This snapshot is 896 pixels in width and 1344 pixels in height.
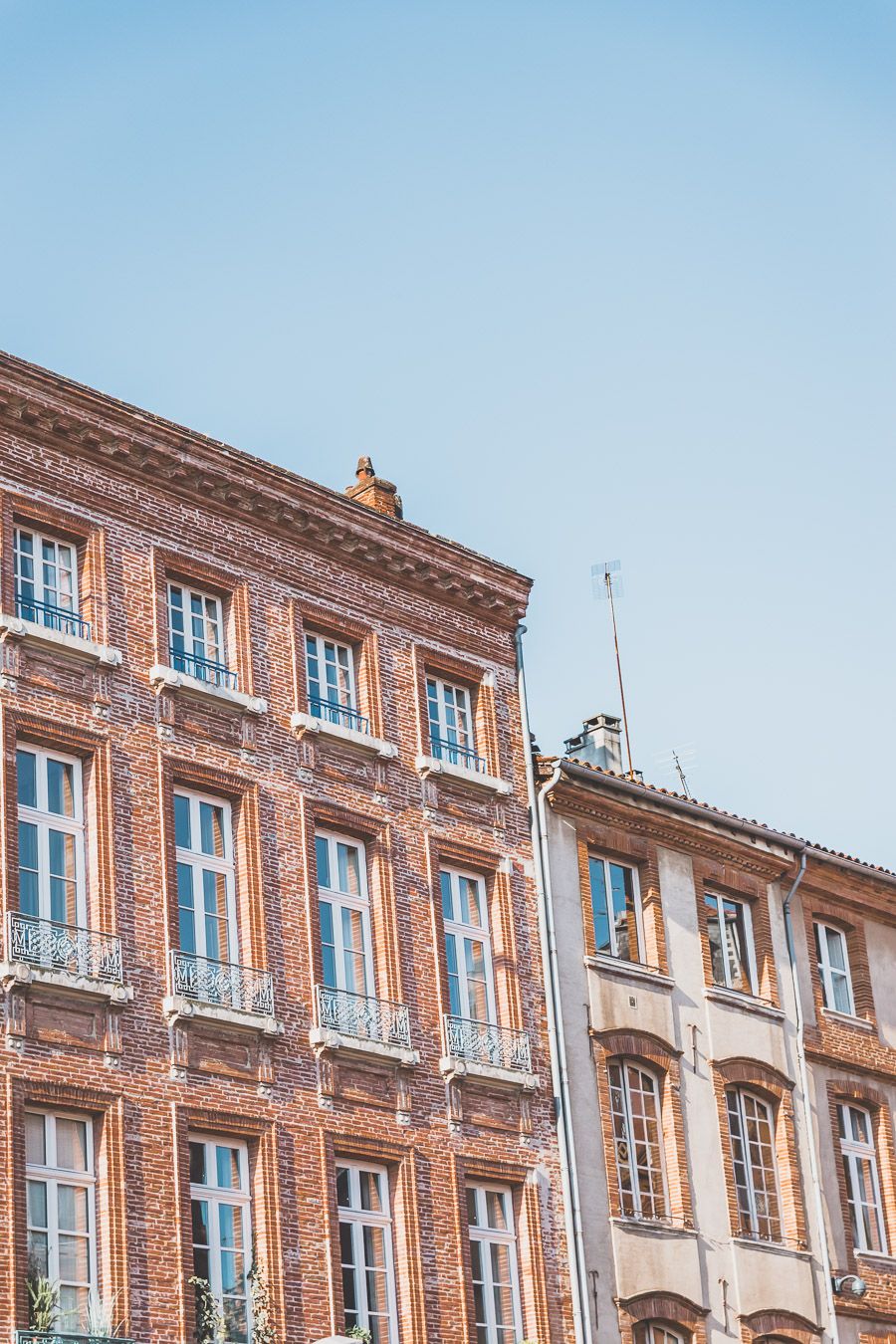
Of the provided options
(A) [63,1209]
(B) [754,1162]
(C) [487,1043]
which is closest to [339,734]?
(C) [487,1043]

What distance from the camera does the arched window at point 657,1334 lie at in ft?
97.1

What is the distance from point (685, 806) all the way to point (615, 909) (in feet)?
7.12

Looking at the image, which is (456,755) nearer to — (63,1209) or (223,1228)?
(223,1228)

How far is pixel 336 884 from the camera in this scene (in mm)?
28016

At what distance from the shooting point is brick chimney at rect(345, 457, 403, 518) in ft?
105

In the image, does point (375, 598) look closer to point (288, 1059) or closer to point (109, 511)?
point (109, 511)

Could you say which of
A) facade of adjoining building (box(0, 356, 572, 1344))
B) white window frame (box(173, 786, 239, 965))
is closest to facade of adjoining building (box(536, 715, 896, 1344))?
facade of adjoining building (box(0, 356, 572, 1344))

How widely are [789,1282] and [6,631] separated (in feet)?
50.9

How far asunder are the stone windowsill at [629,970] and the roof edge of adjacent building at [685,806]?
249 cm

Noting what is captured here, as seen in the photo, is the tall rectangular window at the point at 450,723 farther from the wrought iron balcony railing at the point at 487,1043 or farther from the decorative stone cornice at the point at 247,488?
the wrought iron balcony railing at the point at 487,1043

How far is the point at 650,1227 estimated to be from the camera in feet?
98.8

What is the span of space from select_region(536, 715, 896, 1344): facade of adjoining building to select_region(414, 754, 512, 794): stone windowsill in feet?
2.80

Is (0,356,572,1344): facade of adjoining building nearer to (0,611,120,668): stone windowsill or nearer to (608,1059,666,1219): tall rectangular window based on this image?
(0,611,120,668): stone windowsill

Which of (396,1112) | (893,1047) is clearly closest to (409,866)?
(396,1112)
